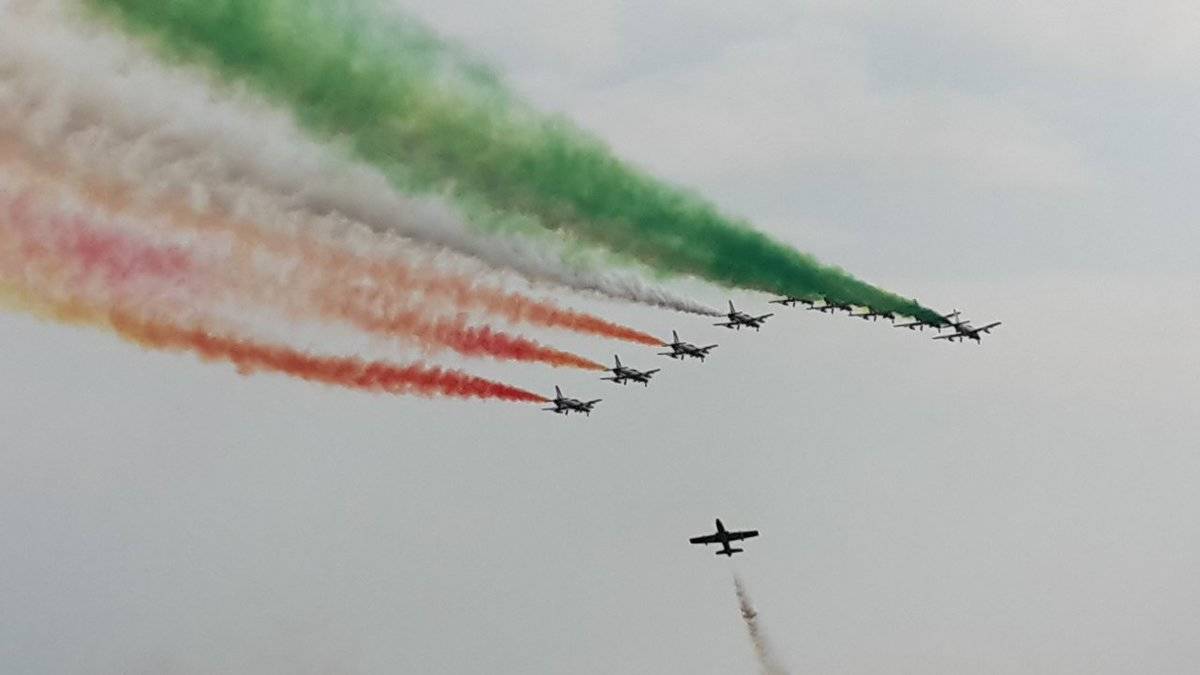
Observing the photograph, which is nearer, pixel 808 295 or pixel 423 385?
pixel 423 385

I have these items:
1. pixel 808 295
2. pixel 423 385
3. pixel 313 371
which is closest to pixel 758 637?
pixel 808 295

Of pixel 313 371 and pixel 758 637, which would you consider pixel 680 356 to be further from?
pixel 313 371

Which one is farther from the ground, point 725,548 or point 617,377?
point 617,377

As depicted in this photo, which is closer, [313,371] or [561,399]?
[313,371]

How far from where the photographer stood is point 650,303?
4791 centimetres

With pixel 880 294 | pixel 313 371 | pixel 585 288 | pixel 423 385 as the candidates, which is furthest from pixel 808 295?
pixel 313 371

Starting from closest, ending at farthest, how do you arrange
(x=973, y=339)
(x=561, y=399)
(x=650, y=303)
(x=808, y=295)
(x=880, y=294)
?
1. (x=650, y=303)
2. (x=808, y=295)
3. (x=880, y=294)
4. (x=561, y=399)
5. (x=973, y=339)

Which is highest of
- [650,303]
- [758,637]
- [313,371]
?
[650,303]

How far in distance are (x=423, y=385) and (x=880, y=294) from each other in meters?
16.1

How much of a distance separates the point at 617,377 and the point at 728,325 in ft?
13.8

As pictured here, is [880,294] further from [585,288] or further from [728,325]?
[585,288]

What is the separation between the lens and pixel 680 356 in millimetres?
58719

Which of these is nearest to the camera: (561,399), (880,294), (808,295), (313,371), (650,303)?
(313,371)

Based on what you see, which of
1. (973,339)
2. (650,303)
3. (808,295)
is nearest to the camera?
(650,303)
